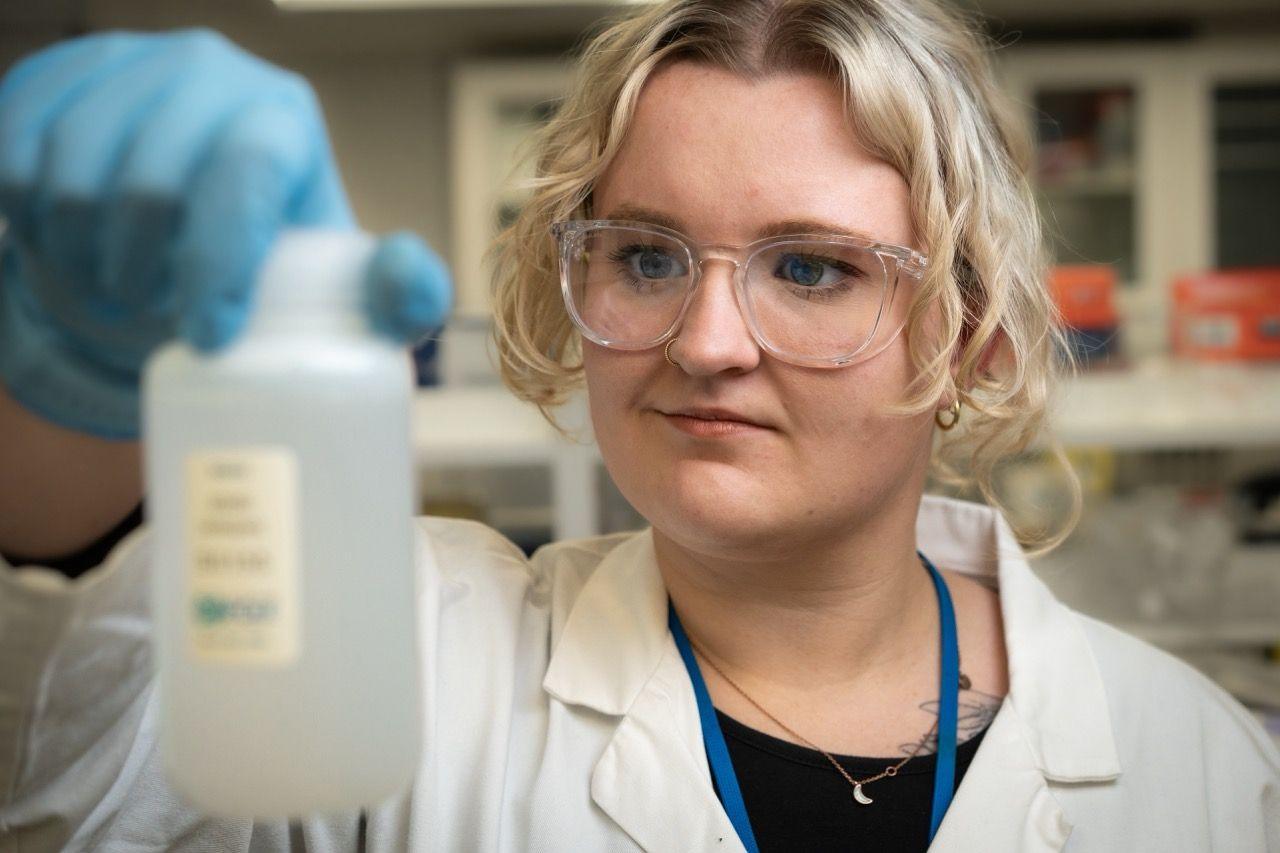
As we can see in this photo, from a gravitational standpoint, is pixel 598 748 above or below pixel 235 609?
below

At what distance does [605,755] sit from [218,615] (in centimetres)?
63

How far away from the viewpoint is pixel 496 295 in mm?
1460

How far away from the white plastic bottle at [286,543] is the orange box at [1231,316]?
3.06m

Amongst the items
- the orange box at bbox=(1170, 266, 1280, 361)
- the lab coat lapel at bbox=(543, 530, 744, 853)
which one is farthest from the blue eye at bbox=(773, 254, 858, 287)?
the orange box at bbox=(1170, 266, 1280, 361)

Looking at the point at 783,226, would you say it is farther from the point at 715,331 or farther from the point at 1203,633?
the point at 1203,633

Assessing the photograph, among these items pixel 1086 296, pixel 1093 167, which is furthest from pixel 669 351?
pixel 1093 167

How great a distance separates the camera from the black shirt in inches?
46.1

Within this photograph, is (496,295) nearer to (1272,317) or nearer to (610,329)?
(610,329)

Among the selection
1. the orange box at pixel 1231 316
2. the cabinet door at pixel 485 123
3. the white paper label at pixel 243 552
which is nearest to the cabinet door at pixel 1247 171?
the orange box at pixel 1231 316

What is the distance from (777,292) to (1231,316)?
2.56 metres

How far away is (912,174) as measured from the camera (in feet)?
3.84

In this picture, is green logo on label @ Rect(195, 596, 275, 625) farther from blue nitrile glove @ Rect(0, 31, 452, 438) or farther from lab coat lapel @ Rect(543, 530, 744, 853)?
lab coat lapel @ Rect(543, 530, 744, 853)

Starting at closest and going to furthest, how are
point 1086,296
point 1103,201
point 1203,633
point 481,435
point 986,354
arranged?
1. point 986,354
2. point 481,435
3. point 1203,633
4. point 1086,296
5. point 1103,201

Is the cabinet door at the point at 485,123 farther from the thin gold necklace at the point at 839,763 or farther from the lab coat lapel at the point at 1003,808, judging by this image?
the lab coat lapel at the point at 1003,808
